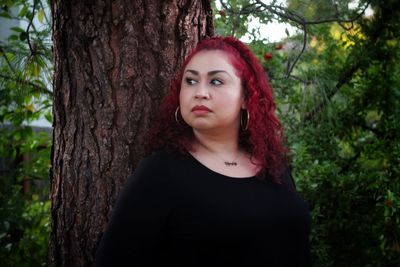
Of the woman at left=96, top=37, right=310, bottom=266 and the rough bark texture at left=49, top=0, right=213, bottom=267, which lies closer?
the woman at left=96, top=37, right=310, bottom=266

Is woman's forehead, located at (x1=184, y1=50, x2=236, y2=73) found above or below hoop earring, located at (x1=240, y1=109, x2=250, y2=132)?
above

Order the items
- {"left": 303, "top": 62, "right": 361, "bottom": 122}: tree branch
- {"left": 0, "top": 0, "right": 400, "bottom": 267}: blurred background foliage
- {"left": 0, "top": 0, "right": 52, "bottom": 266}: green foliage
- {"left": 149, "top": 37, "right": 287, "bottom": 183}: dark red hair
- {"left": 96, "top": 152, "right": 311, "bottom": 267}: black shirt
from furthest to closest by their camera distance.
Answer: {"left": 303, "top": 62, "right": 361, "bottom": 122}: tree branch → {"left": 0, "top": 0, "right": 400, "bottom": 267}: blurred background foliage → {"left": 0, "top": 0, "right": 52, "bottom": 266}: green foliage → {"left": 149, "top": 37, "right": 287, "bottom": 183}: dark red hair → {"left": 96, "top": 152, "right": 311, "bottom": 267}: black shirt

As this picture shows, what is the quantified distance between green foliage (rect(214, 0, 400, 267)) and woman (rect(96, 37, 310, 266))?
1.18 metres

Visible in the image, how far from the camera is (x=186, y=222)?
1555 millimetres

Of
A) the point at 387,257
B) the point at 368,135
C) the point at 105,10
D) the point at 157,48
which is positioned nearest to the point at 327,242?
the point at 387,257

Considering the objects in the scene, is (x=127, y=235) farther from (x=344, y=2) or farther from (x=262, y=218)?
(x=344, y=2)

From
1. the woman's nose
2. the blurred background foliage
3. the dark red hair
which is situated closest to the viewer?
the woman's nose

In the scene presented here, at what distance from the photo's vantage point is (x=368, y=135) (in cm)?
359

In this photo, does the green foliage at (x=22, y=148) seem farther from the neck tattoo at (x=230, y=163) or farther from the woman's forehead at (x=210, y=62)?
the neck tattoo at (x=230, y=163)

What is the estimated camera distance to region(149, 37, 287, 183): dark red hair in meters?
1.76

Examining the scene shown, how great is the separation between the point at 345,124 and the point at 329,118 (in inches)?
13.1

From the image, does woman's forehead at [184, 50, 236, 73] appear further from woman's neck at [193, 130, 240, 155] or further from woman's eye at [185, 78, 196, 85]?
woman's neck at [193, 130, 240, 155]

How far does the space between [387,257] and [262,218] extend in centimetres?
182

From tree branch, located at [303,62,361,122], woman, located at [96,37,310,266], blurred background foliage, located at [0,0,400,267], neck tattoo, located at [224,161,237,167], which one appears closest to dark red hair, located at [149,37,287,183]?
woman, located at [96,37,310,266]
